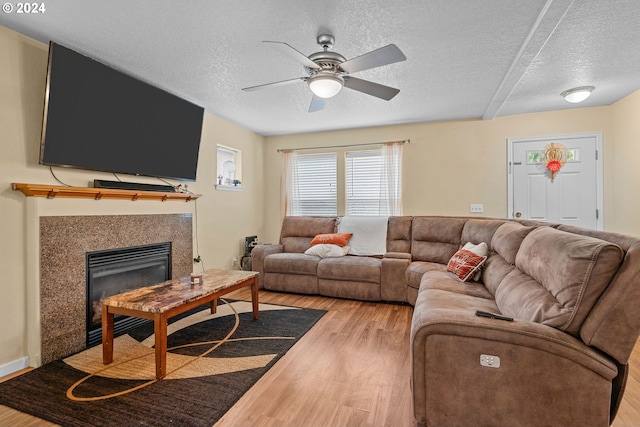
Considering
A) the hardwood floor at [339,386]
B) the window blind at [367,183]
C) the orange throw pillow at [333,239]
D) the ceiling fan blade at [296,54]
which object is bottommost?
the hardwood floor at [339,386]

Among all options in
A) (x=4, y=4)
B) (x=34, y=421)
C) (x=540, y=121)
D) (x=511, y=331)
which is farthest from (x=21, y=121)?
(x=540, y=121)

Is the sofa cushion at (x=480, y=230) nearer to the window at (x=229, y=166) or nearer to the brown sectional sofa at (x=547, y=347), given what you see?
the brown sectional sofa at (x=547, y=347)

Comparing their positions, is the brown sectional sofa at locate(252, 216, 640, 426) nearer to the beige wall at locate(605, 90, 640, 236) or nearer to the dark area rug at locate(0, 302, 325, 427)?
the dark area rug at locate(0, 302, 325, 427)

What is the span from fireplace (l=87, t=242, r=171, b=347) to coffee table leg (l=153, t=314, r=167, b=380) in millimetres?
1009

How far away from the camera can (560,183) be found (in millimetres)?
3986

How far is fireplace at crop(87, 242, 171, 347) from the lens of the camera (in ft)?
8.39

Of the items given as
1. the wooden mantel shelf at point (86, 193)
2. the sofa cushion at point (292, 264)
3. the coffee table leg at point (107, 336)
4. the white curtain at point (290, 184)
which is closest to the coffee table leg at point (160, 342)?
the coffee table leg at point (107, 336)

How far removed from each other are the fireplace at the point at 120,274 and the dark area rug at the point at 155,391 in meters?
0.24

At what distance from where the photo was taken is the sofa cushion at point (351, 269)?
3.65 meters

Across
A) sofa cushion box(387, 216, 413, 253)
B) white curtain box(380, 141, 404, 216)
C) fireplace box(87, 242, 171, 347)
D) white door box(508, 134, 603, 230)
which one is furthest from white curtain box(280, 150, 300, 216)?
white door box(508, 134, 603, 230)

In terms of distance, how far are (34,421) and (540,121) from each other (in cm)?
563

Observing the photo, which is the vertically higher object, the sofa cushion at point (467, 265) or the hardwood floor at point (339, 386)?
the sofa cushion at point (467, 265)

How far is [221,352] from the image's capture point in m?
2.34

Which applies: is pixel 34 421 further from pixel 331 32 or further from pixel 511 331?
pixel 331 32
